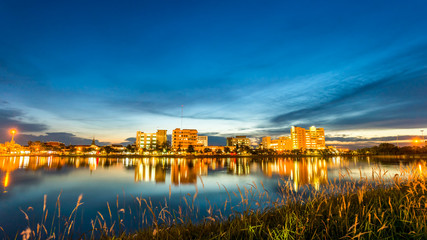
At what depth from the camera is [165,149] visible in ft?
408

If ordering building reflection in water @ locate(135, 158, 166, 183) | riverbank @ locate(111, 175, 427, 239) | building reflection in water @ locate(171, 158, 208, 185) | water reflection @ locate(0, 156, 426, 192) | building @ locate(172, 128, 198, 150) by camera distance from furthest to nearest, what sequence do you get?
building @ locate(172, 128, 198, 150), building reflection in water @ locate(135, 158, 166, 183), building reflection in water @ locate(171, 158, 208, 185), water reflection @ locate(0, 156, 426, 192), riverbank @ locate(111, 175, 427, 239)

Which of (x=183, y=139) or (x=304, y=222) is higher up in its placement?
(x=183, y=139)

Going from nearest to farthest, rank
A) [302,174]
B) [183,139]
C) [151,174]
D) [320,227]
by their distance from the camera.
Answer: [320,227] → [151,174] → [302,174] → [183,139]

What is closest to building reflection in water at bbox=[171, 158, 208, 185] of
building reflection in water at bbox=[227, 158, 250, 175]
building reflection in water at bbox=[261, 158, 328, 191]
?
building reflection in water at bbox=[227, 158, 250, 175]

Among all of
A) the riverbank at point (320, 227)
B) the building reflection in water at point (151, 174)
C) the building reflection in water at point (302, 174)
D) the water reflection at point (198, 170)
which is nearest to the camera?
the riverbank at point (320, 227)

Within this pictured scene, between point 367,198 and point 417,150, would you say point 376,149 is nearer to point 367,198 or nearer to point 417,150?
point 417,150

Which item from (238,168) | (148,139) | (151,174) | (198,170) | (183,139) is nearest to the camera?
(151,174)

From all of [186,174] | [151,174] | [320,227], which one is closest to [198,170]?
[186,174]

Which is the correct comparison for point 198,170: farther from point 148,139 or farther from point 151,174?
point 148,139

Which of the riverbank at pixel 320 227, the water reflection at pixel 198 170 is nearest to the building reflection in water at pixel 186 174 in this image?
the water reflection at pixel 198 170

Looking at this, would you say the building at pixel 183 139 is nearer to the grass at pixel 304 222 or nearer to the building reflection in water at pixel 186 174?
the building reflection in water at pixel 186 174

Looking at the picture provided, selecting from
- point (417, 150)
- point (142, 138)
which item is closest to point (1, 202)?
point (142, 138)

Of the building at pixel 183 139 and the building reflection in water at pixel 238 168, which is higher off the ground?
the building at pixel 183 139

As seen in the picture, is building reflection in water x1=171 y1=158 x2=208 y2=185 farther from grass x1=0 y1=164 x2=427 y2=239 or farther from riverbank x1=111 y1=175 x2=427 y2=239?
riverbank x1=111 y1=175 x2=427 y2=239
